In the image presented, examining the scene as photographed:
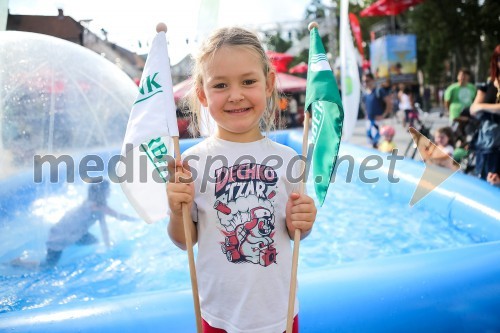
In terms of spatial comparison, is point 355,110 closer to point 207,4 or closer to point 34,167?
point 207,4

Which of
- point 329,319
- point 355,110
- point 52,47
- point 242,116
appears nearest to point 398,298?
point 329,319

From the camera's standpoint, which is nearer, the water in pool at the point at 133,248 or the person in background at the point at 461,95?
the water in pool at the point at 133,248

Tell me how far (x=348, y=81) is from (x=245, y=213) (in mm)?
5342

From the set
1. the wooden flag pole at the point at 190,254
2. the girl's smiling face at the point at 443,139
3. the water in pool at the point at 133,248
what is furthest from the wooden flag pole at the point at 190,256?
the girl's smiling face at the point at 443,139

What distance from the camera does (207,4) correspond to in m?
4.71

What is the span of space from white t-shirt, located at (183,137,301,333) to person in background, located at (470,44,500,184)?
2899 mm

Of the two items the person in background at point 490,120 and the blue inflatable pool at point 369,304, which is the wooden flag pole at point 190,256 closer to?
the blue inflatable pool at point 369,304

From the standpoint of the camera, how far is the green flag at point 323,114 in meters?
1.46

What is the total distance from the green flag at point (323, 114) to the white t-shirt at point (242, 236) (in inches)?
3.8

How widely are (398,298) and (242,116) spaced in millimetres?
1178

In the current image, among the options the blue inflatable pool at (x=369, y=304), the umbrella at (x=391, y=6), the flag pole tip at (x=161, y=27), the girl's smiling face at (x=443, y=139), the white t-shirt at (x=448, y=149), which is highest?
the umbrella at (x=391, y=6)

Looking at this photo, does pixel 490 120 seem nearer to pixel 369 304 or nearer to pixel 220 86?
pixel 369 304

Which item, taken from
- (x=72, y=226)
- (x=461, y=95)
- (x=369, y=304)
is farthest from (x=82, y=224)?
(x=461, y=95)

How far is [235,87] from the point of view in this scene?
4.69 ft
